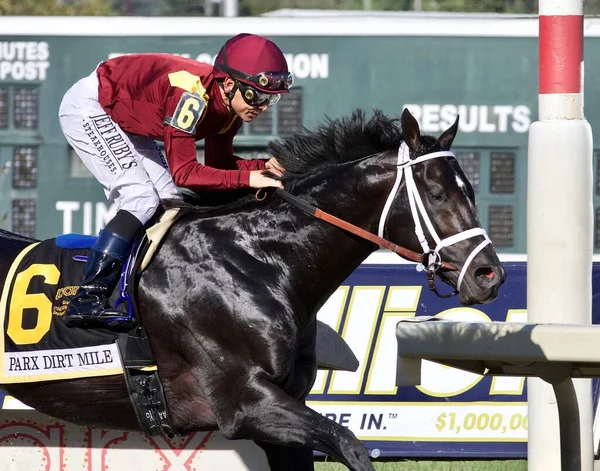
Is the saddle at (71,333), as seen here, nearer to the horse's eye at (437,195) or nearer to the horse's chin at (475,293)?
the horse's eye at (437,195)

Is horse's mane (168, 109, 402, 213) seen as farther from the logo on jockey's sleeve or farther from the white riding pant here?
the logo on jockey's sleeve

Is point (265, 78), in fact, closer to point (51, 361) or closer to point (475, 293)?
point (475, 293)

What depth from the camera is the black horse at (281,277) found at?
162 inches

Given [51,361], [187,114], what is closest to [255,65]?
[187,114]

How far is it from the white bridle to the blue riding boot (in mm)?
988

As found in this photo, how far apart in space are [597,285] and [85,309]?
2938 mm

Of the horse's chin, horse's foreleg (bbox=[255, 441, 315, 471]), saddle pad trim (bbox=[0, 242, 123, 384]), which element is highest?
the horse's chin

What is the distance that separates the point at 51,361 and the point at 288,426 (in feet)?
3.36

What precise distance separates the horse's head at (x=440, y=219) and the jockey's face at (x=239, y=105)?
0.59m

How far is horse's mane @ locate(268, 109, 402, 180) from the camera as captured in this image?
4367mm

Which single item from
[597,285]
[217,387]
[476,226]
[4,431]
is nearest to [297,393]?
A: [217,387]

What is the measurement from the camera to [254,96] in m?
4.34

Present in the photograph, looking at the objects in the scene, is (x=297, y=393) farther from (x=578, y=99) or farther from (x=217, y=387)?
(x=578, y=99)

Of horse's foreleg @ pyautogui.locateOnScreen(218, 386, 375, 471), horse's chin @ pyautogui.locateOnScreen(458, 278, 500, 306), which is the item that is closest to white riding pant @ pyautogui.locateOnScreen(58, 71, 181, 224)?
horse's foreleg @ pyautogui.locateOnScreen(218, 386, 375, 471)
